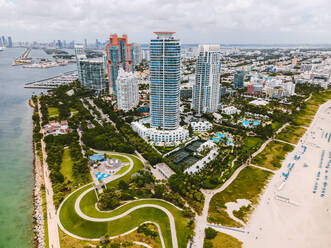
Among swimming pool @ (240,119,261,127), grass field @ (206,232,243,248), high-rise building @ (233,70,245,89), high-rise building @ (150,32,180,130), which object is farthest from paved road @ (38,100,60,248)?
high-rise building @ (233,70,245,89)

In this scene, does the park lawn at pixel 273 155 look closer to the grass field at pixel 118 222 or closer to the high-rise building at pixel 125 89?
the grass field at pixel 118 222

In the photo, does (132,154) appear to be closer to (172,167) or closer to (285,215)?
(172,167)

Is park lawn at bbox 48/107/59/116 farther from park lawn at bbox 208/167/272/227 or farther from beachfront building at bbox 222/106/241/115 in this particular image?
park lawn at bbox 208/167/272/227

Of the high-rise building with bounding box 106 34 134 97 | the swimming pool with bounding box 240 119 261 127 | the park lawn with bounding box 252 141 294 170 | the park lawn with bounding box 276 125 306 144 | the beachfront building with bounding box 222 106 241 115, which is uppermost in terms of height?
the high-rise building with bounding box 106 34 134 97

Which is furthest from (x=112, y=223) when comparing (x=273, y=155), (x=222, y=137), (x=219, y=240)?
(x=273, y=155)

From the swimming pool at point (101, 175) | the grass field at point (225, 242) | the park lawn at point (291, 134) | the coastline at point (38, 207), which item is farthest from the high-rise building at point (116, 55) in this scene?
the grass field at point (225, 242)
